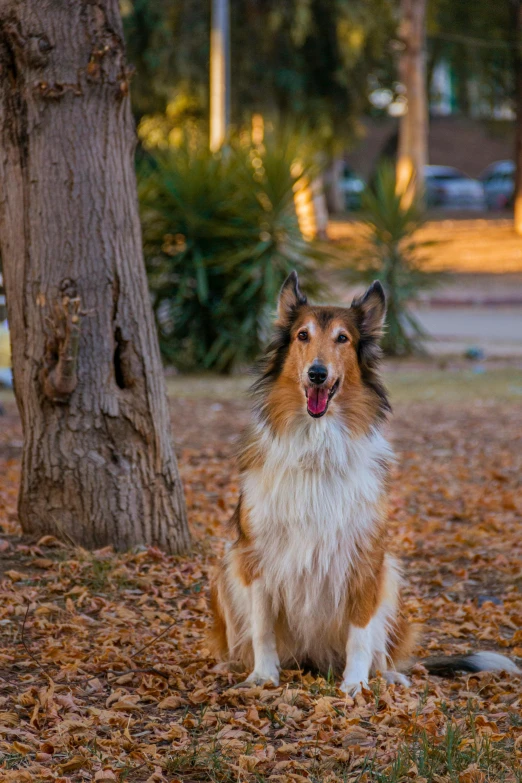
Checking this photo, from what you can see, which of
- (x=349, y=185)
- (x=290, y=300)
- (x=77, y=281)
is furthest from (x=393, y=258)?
(x=349, y=185)

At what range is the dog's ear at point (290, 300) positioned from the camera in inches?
191

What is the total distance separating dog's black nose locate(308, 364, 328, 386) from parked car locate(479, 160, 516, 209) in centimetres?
3840

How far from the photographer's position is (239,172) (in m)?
13.0

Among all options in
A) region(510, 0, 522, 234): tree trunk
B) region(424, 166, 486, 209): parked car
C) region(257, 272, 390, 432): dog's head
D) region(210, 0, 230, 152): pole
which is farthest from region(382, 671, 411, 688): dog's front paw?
region(424, 166, 486, 209): parked car

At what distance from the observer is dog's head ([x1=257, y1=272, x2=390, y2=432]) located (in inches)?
179

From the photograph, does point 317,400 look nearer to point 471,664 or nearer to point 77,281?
point 471,664

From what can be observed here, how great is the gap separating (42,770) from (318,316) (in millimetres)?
2183

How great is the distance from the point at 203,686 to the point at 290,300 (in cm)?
178

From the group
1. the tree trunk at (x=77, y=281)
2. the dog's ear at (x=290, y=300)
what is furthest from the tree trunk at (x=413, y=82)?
the dog's ear at (x=290, y=300)

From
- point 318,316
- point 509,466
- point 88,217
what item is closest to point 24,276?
point 88,217

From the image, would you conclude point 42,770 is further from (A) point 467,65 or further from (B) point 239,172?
(A) point 467,65

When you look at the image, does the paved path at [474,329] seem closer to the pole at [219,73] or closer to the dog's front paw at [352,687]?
the pole at [219,73]

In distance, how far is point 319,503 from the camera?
15.0 ft

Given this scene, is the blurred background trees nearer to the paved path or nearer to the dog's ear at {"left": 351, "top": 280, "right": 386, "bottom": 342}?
the paved path
